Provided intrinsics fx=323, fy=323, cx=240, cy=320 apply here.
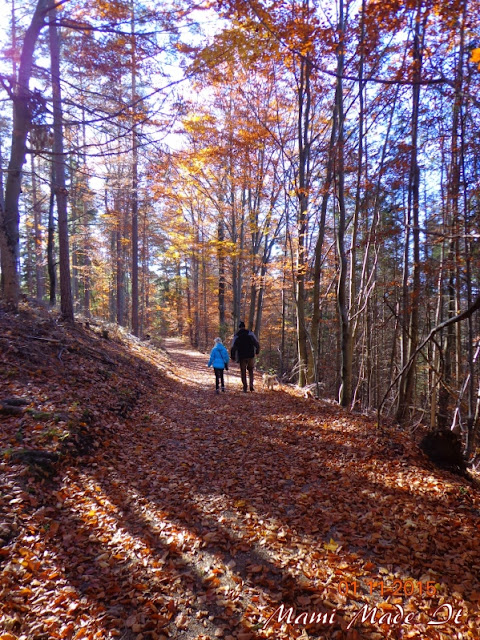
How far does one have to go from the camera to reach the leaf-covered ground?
2.67 metres

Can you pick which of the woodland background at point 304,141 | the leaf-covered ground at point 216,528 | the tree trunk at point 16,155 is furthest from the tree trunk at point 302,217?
the tree trunk at point 16,155

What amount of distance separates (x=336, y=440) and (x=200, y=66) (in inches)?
317

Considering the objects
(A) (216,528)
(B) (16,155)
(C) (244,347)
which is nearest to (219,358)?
(C) (244,347)

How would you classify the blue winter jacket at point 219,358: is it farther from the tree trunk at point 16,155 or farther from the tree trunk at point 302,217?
the tree trunk at point 16,155

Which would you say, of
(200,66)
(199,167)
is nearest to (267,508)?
(200,66)

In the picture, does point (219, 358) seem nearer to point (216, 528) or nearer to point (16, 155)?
point (216, 528)

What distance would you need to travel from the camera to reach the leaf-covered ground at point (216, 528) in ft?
8.76

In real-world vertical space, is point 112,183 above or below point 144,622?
above

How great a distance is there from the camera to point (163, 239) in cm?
2378

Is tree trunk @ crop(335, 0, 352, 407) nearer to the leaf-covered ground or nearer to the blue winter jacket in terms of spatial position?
the leaf-covered ground

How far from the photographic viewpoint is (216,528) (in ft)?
12.4

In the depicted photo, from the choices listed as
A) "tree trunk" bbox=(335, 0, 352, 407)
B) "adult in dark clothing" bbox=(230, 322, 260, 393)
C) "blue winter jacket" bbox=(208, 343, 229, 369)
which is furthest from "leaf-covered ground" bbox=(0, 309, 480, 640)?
"adult in dark clothing" bbox=(230, 322, 260, 393)

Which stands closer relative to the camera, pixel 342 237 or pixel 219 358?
pixel 342 237

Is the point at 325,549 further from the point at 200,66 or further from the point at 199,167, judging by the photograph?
the point at 199,167
